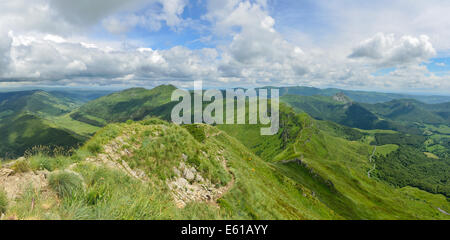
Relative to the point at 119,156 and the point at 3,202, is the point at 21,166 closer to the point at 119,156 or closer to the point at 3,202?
the point at 3,202

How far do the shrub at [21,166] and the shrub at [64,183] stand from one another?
2197 millimetres

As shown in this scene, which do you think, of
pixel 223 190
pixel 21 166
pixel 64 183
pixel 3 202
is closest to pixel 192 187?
pixel 223 190

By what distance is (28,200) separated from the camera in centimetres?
598

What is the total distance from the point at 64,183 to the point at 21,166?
304cm

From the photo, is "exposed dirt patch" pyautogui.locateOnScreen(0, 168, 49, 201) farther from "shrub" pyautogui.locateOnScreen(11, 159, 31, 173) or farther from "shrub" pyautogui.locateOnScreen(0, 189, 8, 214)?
"shrub" pyautogui.locateOnScreen(0, 189, 8, 214)

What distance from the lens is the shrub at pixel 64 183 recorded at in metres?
7.04

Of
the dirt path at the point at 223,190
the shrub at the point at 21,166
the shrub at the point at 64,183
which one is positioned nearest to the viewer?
the shrub at the point at 64,183

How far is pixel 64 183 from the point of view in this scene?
23.6 ft

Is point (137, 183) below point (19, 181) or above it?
below

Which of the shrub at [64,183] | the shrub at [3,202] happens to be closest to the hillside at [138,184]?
the shrub at [64,183]

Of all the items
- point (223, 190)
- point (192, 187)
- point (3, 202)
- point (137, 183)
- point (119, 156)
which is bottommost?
point (223, 190)

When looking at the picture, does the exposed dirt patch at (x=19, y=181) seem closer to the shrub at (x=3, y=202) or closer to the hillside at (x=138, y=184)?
the hillside at (x=138, y=184)
